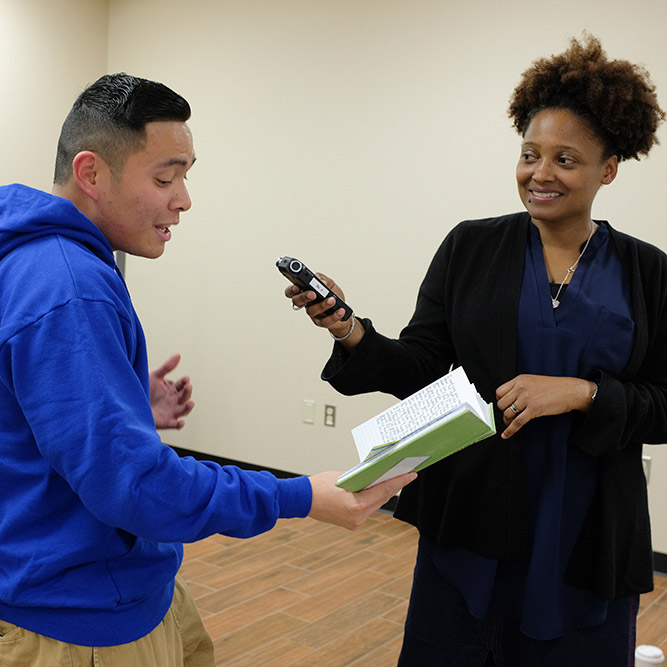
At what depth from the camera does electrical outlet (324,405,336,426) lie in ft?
15.5

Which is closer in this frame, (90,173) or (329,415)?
(90,173)

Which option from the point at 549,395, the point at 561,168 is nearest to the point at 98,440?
the point at 549,395

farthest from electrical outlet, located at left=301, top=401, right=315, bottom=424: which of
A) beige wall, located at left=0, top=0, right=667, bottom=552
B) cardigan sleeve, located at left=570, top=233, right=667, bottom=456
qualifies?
cardigan sleeve, located at left=570, top=233, right=667, bottom=456

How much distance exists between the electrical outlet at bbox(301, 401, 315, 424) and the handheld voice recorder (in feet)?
10.2

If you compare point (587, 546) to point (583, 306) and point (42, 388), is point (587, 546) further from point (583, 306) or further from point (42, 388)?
point (42, 388)

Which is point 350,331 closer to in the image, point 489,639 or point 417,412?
point 417,412

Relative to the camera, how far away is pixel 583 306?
1623 millimetres

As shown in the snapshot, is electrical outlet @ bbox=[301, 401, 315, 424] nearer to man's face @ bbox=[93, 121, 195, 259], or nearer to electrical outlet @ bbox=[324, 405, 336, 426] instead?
electrical outlet @ bbox=[324, 405, 336, 426]

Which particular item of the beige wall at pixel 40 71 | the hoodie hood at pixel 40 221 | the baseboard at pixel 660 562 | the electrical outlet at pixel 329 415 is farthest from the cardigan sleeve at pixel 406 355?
the beige wall at pixel 40 71

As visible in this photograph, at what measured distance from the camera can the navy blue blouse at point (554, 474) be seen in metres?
1.57

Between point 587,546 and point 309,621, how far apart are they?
1.87 m

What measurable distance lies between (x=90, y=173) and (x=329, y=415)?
3600mm

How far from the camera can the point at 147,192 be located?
4.06 ft

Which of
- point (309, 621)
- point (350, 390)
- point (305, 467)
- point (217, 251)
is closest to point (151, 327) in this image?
point (217, 251)
